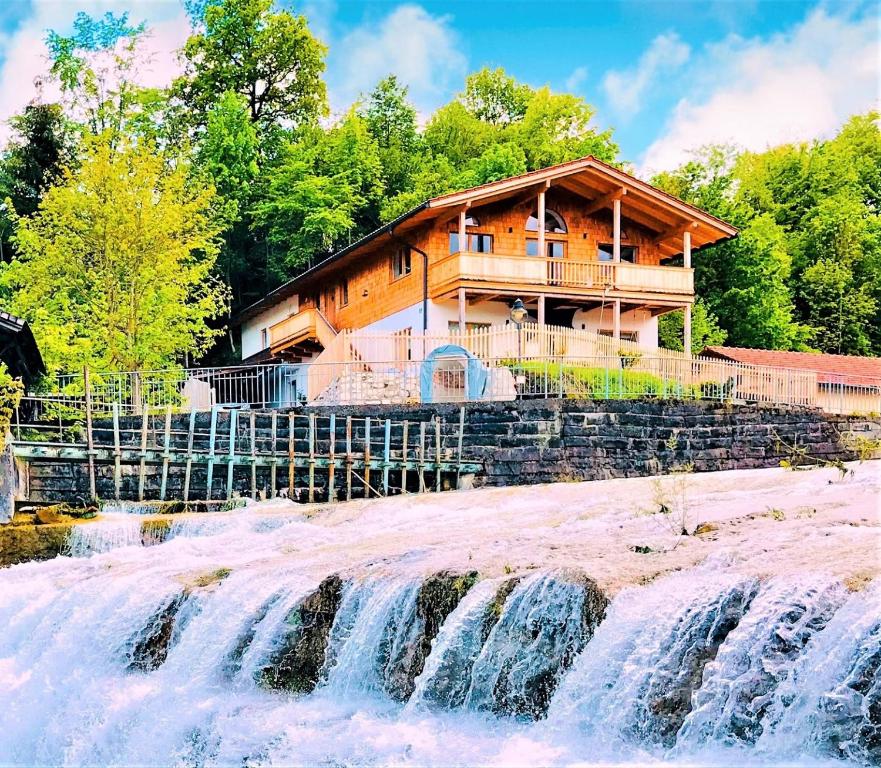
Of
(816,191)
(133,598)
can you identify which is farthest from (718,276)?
(133,598)

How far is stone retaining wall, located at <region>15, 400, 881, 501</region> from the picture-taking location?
2414cm

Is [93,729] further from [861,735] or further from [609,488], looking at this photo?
[609,488]

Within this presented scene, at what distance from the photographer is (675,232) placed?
37531 millimetres

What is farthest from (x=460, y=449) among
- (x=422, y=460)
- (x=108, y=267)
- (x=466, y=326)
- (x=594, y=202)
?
(x=594, y=202)

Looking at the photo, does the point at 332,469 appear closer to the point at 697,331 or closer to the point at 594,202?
the point at 594,202

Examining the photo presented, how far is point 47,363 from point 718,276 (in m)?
27.3

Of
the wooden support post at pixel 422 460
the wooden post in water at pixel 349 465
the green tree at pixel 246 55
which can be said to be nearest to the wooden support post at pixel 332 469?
the wooden post in water at pixel 349 465

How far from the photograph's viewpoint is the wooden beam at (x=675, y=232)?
36.7m

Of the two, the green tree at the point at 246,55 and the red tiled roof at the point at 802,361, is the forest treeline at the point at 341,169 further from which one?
the red tiled roof at the point at 802,361

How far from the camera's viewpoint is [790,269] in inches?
1961

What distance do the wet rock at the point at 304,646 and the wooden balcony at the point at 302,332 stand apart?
2593 cm

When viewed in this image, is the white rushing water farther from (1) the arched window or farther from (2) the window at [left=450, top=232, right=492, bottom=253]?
(1) the arched window

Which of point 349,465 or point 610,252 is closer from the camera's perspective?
point 349,465

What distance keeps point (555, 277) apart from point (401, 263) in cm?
531
